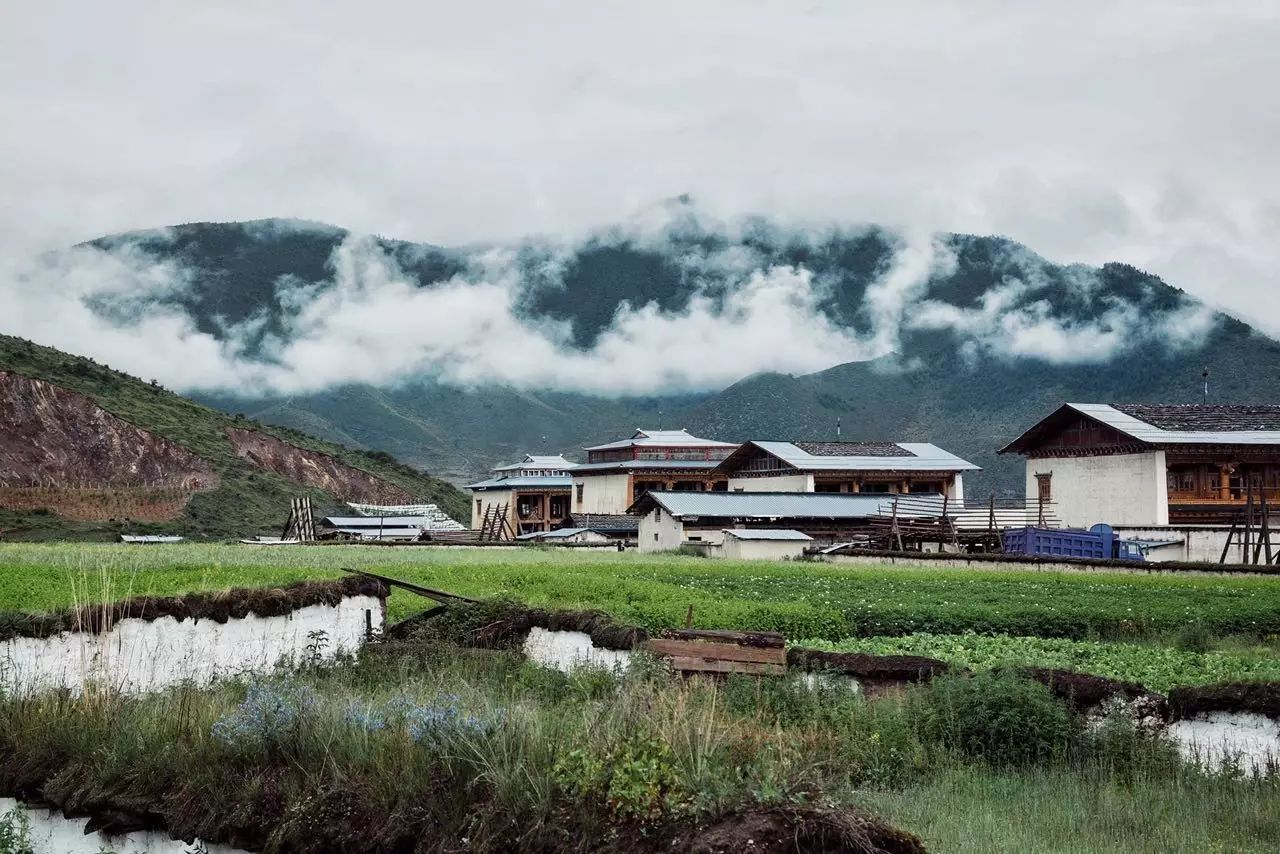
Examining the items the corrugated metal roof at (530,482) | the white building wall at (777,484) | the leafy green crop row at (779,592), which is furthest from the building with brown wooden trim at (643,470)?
the leafy green crop row at (779,592)

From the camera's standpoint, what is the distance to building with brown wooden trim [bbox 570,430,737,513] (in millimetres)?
90500

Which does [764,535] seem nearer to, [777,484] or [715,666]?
[777,484]

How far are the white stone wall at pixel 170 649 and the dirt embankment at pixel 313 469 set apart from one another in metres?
88.7

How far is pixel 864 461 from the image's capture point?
7650 cm

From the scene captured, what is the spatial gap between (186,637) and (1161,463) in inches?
2050

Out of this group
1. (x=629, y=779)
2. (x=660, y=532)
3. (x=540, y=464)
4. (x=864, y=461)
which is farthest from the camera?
(x=540, y=464)

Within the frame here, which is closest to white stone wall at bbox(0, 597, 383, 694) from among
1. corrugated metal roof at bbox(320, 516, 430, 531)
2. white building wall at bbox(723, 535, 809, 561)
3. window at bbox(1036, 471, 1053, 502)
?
white building wall at bbox(723, 535, 809, 561)

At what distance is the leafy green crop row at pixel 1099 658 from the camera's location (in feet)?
46.3

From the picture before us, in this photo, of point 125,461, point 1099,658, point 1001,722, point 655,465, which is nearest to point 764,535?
point 655,465

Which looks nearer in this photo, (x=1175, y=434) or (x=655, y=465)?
(x=1175, y=434)

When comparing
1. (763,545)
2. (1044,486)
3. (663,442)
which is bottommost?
(763,545)

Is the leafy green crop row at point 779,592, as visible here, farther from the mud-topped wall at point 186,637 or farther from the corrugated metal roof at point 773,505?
the corrugated metal roof at point 773,505

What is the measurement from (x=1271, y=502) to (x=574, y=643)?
53.0 metres

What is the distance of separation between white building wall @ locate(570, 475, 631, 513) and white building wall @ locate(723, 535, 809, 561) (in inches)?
1398
